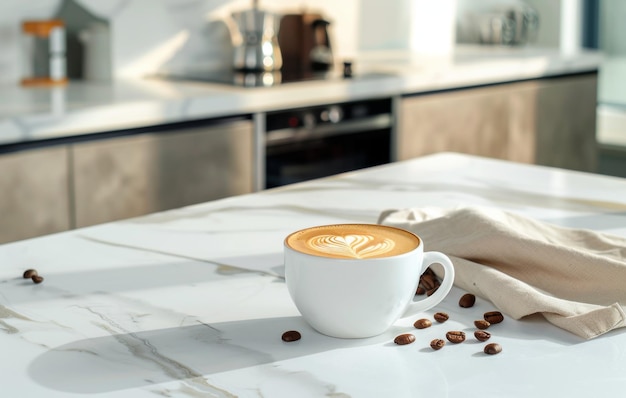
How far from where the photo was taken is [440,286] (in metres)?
0.91

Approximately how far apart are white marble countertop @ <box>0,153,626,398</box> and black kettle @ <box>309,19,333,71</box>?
83.0 inches

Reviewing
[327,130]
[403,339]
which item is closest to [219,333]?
[403,339]

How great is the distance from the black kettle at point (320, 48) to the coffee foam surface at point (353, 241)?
99.0 inches

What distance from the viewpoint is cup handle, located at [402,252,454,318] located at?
90 centimetres

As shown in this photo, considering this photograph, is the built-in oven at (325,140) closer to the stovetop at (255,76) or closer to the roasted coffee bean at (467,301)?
the stovetop at (255,76)

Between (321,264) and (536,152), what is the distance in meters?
3.28

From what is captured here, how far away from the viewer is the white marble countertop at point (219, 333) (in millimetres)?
785

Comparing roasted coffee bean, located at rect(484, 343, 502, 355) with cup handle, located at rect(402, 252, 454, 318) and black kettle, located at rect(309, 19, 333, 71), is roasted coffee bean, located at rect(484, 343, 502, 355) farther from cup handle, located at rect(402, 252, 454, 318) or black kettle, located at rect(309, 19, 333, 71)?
black kettle, located at rect(309, 19, 333, 71)

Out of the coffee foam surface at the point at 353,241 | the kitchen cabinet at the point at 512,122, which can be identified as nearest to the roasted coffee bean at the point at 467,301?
the coffee foam surface at the point at 353,241

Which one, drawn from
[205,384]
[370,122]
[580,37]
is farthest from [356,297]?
[580,37]

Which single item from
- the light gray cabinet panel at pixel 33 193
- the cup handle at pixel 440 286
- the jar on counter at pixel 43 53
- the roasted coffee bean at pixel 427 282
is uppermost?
the jar on counter at pixel 43 53

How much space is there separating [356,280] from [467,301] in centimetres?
19

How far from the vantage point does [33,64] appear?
9.76 ft

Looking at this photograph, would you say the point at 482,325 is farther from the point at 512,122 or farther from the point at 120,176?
the point at 512,122
